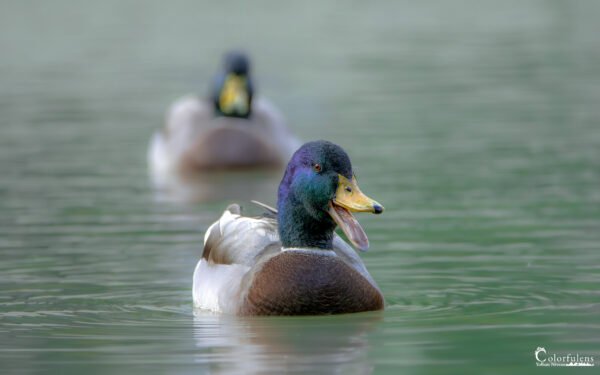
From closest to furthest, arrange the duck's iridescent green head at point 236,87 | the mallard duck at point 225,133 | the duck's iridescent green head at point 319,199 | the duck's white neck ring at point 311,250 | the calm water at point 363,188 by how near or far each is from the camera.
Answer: the calm water at point 363,188, the duck's iridescent green head at point 319,199, the duck's white neck ring at point 311,250, the mallard duck at point 225,133, the duck's iridescent green head at point 236,87

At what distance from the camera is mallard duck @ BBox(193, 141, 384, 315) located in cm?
989

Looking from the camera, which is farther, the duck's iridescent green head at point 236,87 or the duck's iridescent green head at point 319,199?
the duck's iridescent green head at point 236,87

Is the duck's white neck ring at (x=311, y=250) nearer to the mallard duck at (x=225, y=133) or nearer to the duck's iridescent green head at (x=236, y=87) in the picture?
the mallard duck at (x=225, y=133)

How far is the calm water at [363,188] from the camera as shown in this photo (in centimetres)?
920

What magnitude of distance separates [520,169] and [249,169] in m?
3.77

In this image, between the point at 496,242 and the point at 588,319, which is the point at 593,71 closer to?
the point at 496,242

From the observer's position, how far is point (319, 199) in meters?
9.97

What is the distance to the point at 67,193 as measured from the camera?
1594 centimetres

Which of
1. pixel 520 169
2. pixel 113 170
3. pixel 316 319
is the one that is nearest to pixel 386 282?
pixel 316 319

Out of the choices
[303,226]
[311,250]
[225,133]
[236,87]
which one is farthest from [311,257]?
[236,87]

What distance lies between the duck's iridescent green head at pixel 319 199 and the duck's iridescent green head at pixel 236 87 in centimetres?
945

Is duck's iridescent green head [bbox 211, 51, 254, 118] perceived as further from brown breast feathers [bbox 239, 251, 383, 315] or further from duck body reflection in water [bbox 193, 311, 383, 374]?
brown breast feathers [bbox 239, 251, 383, 315]

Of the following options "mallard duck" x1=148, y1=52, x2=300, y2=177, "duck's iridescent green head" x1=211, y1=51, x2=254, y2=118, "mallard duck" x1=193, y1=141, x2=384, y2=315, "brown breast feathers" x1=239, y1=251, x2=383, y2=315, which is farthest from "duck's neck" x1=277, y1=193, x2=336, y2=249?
"duck's iridescent green head" x1=211, y1=51, x2=254, y2=118

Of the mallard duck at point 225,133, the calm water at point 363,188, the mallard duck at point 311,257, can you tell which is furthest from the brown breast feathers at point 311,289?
the mallard duck at point 225,133
